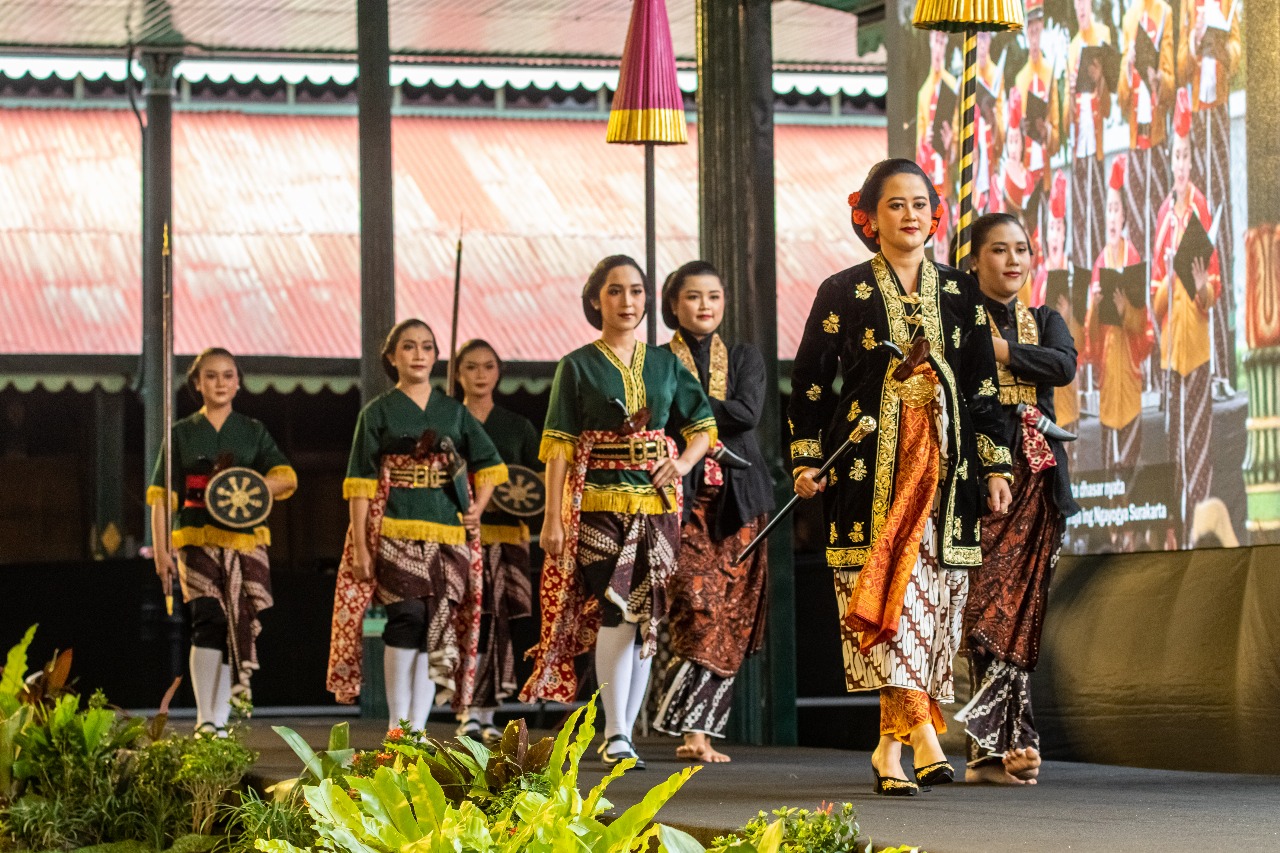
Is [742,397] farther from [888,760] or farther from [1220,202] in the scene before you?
[888,760]

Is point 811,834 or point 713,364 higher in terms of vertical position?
point 713,364

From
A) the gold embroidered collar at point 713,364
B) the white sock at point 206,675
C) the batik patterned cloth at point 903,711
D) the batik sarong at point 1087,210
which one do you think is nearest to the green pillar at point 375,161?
the white sock at point 206,675

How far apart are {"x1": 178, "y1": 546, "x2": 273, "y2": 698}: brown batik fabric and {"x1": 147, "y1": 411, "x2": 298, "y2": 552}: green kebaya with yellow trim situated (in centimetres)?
4

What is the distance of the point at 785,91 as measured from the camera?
1512 cm

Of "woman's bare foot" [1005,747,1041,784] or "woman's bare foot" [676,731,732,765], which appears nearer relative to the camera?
"woman's bare foot" [1005,747,1041,784]

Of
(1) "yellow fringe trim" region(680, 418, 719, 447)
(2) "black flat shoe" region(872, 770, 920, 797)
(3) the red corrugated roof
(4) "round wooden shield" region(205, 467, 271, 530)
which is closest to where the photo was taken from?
(2) "black flat shoe" region(872, 770, 920, 797)

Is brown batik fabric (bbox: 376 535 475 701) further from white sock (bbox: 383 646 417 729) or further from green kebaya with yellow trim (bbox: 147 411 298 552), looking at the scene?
green kebaya with yellow trim (bbox: 147 411 298 552)

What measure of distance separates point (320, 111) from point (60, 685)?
294 inches

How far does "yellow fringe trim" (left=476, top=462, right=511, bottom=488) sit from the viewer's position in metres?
7.34

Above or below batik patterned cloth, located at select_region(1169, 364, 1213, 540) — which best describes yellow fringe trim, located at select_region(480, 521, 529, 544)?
below

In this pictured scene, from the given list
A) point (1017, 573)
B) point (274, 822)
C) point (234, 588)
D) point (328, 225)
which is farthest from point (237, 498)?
point (328, 225)

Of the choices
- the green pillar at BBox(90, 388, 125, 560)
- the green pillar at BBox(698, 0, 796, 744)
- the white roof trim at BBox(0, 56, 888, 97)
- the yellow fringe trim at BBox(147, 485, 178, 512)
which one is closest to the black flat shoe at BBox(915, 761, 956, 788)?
the green pillar at BBox(698, 0, 796, 744)

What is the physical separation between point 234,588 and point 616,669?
2.08 meters

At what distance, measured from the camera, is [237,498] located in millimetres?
7738
